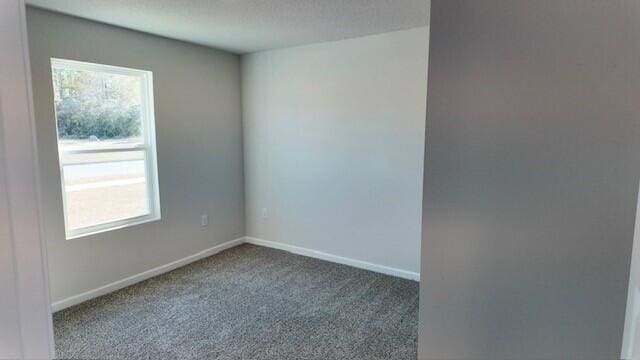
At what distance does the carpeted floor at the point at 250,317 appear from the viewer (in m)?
2.36

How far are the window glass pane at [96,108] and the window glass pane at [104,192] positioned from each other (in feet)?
0.68

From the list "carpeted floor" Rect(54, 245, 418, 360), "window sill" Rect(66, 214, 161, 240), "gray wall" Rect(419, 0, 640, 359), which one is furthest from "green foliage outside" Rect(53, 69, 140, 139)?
"gray wall" Rect(419, 0, 640, 359)

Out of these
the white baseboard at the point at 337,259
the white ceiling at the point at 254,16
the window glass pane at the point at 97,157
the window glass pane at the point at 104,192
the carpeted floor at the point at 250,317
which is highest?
the white ceiling at the point at 254,16

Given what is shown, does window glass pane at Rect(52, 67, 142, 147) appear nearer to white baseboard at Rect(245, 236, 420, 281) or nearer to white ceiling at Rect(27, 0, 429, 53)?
white ceiling at Rect(27, 0, 429, 53)

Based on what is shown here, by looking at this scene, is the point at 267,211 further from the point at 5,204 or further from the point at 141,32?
the point at 5,204

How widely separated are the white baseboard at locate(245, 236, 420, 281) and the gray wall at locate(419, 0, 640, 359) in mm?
2456

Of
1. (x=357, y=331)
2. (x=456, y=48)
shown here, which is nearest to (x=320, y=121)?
(x=357, y=331)

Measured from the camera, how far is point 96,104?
310cm

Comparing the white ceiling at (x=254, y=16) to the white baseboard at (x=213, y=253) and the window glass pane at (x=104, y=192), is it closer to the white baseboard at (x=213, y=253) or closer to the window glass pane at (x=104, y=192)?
the window glass pane at (x=104, y=192)

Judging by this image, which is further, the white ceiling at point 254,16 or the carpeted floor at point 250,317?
the white ceiling at point 254,16

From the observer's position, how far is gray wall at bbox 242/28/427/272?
3.38m

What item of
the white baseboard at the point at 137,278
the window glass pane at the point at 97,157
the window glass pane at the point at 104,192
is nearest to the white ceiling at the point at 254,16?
the window glass pane at the point at 97,157

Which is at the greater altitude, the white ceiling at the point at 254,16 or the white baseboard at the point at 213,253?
the white ceiling at the point at 254,16

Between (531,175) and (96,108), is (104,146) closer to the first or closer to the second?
(96,108)
